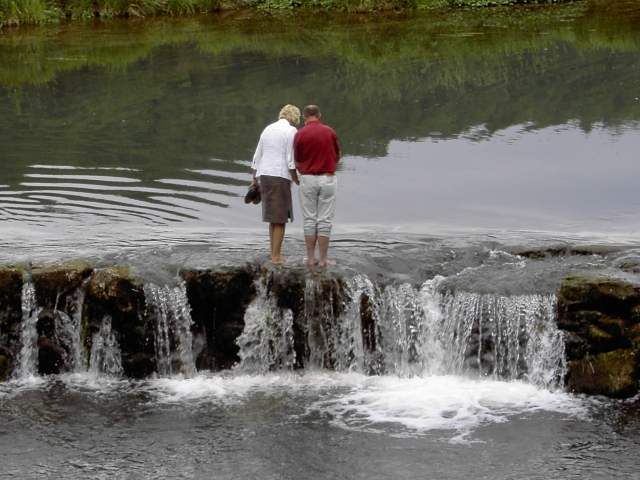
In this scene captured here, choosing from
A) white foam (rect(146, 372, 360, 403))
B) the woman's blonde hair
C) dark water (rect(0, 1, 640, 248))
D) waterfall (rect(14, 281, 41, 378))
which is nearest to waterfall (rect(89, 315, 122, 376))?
white foam (rect(146, 372, 360, 403))

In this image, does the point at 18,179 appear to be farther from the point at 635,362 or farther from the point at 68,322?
the point at 635,362

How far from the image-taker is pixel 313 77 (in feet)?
82.9

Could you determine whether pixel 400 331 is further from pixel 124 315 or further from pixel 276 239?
pixel 124 315

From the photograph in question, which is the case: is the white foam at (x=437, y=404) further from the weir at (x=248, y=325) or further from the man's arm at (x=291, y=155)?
the man's arm at (x=291, y=155)

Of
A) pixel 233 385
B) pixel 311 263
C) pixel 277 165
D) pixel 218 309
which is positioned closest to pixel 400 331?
pixel 311 263

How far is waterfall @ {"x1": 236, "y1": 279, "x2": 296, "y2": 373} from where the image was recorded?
40.8ft

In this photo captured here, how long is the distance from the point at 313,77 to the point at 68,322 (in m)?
13.7

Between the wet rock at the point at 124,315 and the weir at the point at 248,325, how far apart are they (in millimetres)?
11

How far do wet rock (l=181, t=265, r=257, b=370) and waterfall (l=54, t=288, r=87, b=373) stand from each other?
1184 mm

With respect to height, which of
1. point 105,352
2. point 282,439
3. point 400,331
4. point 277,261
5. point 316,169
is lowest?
point 282,439

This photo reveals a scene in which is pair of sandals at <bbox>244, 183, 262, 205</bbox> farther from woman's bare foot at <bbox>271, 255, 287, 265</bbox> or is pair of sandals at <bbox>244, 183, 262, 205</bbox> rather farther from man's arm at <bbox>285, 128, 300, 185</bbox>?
woman's bare foot at <bbox>271, 255, 287, 265</bbox>

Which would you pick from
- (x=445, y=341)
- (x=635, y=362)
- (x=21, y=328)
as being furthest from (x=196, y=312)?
(x=635, y=362)

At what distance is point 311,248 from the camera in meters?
12.3

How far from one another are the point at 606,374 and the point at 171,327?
4.58 meters
